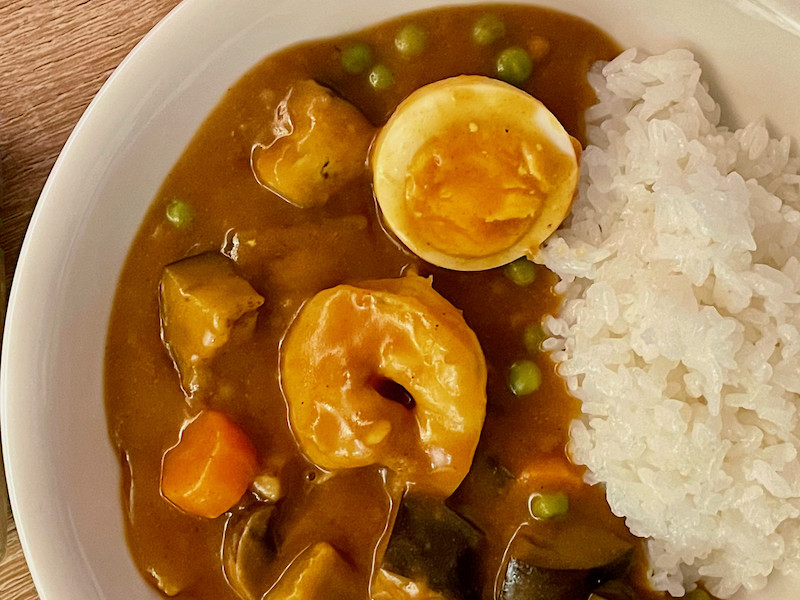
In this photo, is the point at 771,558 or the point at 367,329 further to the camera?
the point at 771,558

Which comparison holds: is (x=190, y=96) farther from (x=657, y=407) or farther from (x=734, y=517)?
(x=734, y=517)

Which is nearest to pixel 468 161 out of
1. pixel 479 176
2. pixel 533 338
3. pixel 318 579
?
pixel 479 176

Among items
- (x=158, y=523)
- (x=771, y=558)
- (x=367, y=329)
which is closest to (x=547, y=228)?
(x=367, y=329)

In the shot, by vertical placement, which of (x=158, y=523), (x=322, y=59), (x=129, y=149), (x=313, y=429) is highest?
(x=322, y=59)

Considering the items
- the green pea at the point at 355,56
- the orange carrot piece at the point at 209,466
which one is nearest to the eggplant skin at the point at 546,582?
the orange carrot piece at the point at 209,466

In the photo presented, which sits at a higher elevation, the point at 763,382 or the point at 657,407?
the point at 763,382
